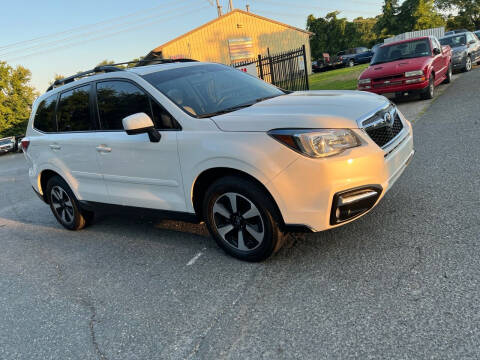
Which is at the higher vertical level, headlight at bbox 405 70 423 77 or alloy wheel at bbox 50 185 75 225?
headlight at bbox 405 70 423 77

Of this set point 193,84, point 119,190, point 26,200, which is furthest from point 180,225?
point 26,200

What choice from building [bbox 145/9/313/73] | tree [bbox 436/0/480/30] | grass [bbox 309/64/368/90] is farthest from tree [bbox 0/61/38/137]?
tree [bbox 436/0/480/30]

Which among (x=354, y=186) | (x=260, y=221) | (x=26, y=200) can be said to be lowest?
(x=26, y=200)

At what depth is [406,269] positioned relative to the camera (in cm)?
305

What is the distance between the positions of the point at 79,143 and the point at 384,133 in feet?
10.5

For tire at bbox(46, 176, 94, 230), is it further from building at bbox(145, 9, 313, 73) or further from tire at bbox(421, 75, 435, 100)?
building at bbox(145, 9, 313, 73)

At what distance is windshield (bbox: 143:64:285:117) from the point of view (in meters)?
3.77

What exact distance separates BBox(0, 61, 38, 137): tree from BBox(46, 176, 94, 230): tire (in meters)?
44.7

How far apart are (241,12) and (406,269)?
35.3 metres

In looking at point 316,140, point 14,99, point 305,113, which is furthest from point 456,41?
point 14,99

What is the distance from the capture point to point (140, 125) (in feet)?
11.6

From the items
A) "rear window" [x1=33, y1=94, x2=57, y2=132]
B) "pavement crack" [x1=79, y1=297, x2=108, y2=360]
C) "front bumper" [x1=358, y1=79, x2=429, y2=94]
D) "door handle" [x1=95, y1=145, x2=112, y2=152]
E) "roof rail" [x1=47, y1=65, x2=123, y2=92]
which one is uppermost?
"roof rail" [x1=47, y1=65, x2=123, y2=92]

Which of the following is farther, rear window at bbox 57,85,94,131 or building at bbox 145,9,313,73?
building at bbox 145,9,313,73

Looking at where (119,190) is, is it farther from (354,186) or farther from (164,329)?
(354,186)
